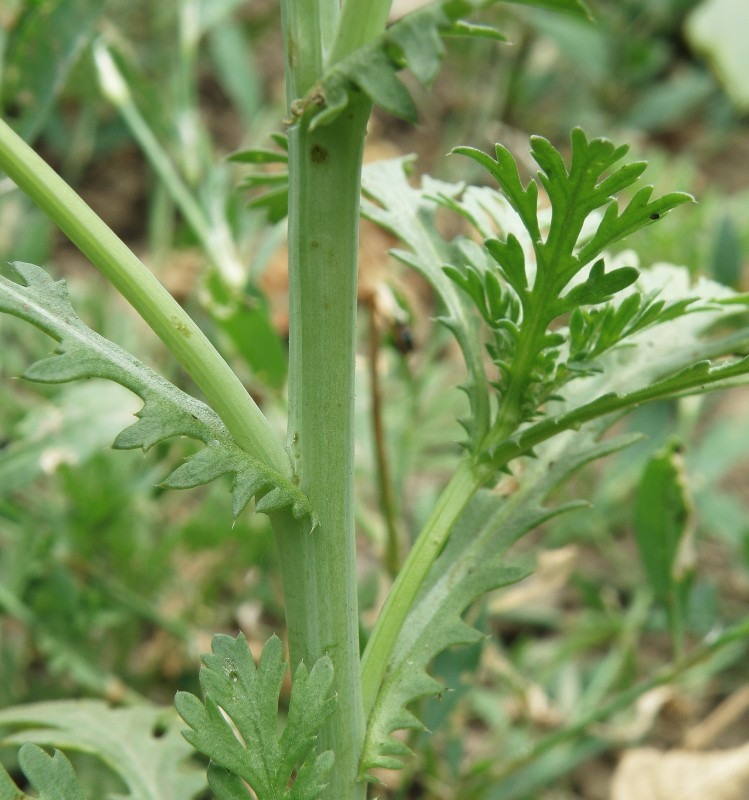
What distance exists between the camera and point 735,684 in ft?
5.15

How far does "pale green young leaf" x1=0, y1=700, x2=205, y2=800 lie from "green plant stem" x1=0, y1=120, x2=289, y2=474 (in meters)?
0.39

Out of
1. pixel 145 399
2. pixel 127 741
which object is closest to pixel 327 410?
pixel 145 399

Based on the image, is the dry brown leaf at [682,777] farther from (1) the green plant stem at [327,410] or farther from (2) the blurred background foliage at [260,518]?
(1) the green plant stem at [327,410]

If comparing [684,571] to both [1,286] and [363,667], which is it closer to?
[363,667]

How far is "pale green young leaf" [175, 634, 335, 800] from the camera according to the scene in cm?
61


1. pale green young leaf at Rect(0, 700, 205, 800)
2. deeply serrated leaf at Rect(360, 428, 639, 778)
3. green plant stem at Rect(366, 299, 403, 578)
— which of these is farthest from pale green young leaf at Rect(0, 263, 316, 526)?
green plant stem at Rect(366, 299, 403, 578)

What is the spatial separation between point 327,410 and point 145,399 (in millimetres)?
112

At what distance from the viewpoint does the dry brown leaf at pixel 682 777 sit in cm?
127

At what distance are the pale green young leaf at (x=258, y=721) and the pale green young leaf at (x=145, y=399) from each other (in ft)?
0.34

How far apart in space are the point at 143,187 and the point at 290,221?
1.84 meters

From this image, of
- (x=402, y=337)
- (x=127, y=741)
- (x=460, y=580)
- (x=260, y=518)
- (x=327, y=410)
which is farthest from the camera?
(x=260, y=518)

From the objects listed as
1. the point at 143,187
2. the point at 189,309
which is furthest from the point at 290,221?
the point at 143,187

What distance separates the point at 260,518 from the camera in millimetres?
1421

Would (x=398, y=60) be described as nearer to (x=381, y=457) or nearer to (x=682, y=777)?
(x=381, y=457)
